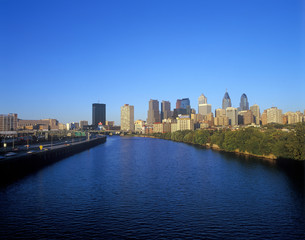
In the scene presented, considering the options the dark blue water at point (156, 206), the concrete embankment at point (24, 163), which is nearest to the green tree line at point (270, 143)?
the dark blue water at point (156, 206)

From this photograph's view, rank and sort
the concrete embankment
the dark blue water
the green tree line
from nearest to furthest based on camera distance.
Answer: the dark blue water, the concrete embankment, the green tree line

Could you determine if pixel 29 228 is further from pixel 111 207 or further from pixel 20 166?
pixel 20 166

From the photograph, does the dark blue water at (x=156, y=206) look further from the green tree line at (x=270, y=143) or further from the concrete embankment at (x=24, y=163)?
the green tree line at (x=270, y=143)

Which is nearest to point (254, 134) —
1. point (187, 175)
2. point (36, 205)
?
point (187, 175)

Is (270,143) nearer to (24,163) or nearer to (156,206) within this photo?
(156,206)

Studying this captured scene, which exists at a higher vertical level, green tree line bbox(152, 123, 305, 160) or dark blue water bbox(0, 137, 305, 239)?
green tree line bbox(152, 123, 305, 160)

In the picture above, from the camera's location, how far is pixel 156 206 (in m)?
32.1

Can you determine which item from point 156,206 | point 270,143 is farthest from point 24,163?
point 270,143

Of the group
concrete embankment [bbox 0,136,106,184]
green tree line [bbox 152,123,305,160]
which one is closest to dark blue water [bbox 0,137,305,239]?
concrete embankment [bbox 0,136,106,184]

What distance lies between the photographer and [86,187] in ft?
136

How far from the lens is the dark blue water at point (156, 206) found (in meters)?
25.5

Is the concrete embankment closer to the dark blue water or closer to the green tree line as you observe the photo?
the dark blue water

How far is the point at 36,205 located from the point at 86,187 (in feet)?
31.2

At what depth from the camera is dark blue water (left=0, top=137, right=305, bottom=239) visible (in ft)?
83.8
